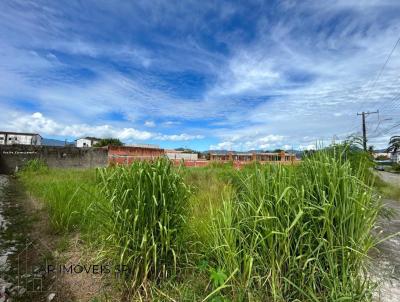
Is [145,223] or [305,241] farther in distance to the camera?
[145,223]

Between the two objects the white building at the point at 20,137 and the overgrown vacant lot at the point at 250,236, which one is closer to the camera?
the overgrown vacant lot at the point at 250,236

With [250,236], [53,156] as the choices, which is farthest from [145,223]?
[53,156]

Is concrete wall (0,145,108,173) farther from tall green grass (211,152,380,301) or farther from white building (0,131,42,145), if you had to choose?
white building (0,131,42,145)

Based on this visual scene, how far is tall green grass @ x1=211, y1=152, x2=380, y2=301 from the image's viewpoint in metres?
1.89

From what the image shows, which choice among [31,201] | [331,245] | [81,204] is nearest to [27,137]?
[31,201]

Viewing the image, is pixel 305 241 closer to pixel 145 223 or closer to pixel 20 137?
pixel 145 223

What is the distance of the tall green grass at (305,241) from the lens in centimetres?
189

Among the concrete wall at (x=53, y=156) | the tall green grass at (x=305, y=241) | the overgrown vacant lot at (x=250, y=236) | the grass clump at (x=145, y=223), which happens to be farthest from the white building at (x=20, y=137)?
the tall green grass at (x=305, y=241)

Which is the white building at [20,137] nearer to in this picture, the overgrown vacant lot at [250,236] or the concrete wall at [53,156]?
the concrete wall at [53,156]

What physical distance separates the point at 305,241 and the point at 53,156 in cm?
1543

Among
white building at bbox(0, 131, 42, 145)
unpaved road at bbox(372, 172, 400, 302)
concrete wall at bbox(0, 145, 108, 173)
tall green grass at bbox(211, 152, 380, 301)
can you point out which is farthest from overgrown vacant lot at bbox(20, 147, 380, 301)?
white building at bbox(0, 131, 42, 145)

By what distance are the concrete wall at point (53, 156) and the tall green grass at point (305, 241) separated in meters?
14.1

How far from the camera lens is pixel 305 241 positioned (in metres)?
2.03

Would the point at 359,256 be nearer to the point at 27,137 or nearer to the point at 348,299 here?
the point at 348,299
